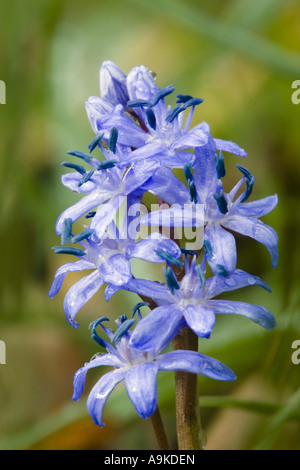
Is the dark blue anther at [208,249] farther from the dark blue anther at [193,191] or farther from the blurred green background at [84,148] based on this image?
the blurred green background at [84,148]

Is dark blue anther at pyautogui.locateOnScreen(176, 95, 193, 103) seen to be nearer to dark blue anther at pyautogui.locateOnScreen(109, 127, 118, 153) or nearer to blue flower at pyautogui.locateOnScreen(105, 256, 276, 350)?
dark blue anther at pyautogui.locateOnScreen(109, 127, 118, 153)

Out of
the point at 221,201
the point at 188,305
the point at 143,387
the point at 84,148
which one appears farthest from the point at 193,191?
the point at 84,148

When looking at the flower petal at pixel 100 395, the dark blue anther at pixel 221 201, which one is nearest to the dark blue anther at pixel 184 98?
the dark blue anther at pixel 221 201

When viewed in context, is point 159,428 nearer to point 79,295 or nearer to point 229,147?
point 79,295

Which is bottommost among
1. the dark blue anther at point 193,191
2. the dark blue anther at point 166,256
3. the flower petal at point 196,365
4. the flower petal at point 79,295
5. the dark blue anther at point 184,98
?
the flower petal at point 196,365

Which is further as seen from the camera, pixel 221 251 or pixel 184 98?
pixel 184 98

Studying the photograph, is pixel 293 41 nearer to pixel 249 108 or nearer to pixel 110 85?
pixel 249 108
